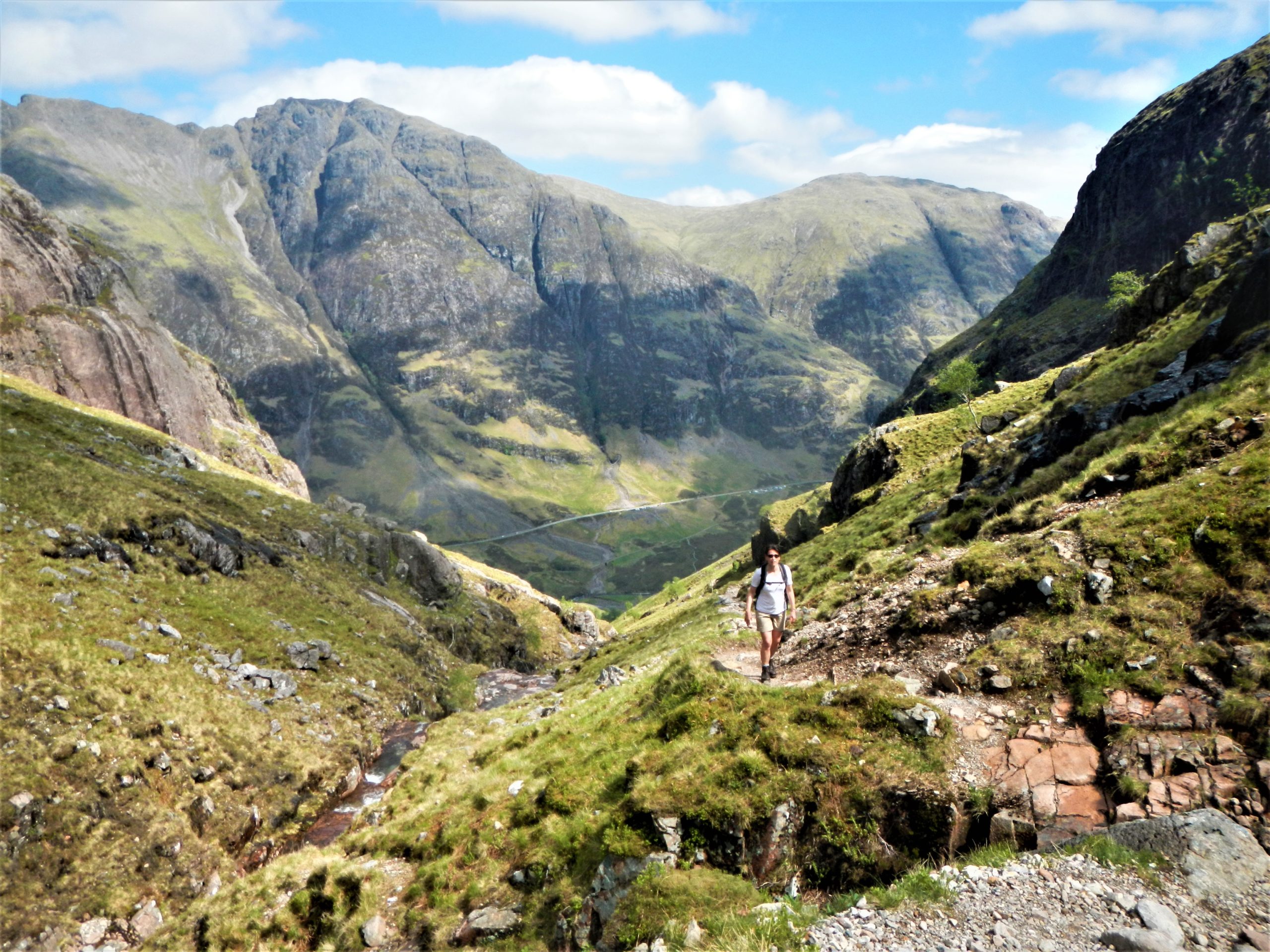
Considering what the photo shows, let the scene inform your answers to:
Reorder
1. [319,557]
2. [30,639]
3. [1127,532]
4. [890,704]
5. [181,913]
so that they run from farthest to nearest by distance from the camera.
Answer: [319,557]
[30,639]
[181,913]
[1127,532]
[890,704]

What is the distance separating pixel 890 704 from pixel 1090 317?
20235 centimetres

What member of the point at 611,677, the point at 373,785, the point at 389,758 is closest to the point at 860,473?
the point at 611,677

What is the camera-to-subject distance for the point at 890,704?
15.6 meters

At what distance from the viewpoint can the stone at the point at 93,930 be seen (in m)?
23.3

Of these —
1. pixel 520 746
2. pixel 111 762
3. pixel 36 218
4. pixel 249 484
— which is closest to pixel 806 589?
pixel 520 746

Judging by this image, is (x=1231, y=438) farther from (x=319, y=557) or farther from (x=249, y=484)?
(x=249, y=484)

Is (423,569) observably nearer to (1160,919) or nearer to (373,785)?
(373,785)

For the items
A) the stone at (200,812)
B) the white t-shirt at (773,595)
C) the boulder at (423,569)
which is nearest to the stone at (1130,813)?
the white t-shirt at (773,595)

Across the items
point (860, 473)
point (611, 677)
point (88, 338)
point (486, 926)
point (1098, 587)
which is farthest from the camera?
point (88, 338)

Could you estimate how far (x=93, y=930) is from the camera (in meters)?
23.6

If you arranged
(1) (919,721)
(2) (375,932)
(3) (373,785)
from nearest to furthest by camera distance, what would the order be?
(1) (919,721), (2) (375,932), (3) (373,785)

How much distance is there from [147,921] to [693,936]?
964 inches

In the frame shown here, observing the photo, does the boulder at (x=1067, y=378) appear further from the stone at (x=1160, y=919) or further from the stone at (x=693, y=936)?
the stone at (x=693, y=936)

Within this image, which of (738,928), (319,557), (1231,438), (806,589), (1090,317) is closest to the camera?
(738,928)
